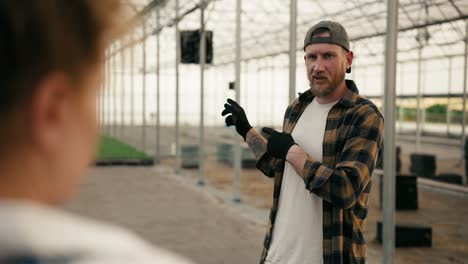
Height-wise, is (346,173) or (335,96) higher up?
(335,96)

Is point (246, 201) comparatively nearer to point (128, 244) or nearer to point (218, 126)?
point (128, 244)

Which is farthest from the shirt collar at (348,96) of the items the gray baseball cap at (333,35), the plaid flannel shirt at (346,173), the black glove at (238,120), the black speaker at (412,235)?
the black speaker at (412,235)

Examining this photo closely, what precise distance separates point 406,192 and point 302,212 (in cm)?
821

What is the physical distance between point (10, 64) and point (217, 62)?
128 feet

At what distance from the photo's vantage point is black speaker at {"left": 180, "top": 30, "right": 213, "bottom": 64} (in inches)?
425

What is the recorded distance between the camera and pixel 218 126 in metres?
34.7

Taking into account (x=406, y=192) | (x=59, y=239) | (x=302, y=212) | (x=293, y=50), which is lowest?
(x=406, y=192)

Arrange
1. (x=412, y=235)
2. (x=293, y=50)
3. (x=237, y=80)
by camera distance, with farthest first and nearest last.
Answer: (x=237, y=80)
(x=412, y=235)
(x=293, y=50)

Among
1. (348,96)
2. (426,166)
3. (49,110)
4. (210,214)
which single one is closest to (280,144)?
(348,96)

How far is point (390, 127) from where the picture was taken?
4426mm

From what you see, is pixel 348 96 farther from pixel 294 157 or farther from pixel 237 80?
pixel 237 80

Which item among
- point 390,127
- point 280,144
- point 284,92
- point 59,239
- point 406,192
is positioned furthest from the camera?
point 284,92

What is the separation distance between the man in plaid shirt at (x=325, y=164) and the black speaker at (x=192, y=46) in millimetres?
8686

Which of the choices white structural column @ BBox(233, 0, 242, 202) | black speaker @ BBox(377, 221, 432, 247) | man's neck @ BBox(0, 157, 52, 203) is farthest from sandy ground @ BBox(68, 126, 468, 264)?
man's neck @ BBox(0, 157, 52, 203)
